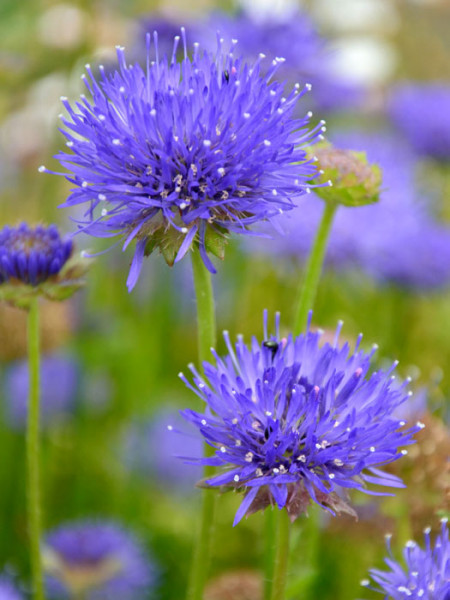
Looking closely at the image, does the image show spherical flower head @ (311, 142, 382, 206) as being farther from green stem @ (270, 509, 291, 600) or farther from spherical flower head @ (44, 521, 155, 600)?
spherical flower head @ (44, 521, 155, 600)

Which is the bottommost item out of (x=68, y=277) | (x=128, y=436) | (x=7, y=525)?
(x=7, y=525)

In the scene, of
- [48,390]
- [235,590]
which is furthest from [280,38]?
[235,590]

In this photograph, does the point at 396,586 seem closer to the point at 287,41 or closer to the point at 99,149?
the point at 99,149

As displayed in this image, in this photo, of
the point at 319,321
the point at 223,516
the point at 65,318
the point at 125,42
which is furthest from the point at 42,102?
the point at 223,516

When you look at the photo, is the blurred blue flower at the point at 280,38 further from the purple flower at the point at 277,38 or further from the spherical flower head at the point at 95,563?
the spherical flower head at the point at 95,563

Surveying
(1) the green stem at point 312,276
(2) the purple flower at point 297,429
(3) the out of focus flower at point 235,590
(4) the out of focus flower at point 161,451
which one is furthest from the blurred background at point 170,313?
(2) the purple flower at point 297,429

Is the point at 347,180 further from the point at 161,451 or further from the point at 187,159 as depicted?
the point at 161,451
